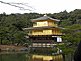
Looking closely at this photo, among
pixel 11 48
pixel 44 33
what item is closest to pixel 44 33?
pixel 44 33

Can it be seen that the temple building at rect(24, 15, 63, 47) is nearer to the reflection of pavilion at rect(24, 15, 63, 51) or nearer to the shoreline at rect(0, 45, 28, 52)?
the reflection of pavilion at rect(24, 15, 63, 51)

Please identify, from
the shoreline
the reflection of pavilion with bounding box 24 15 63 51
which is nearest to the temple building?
the reflection of pavilion with bounding box 24 15 63 51

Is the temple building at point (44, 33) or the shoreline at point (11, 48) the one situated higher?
the temple building at point (44, 33)

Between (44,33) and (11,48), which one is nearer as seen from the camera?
(44,33)

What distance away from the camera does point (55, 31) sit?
28766mm

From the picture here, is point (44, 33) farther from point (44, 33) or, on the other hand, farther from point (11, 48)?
point (11, 48)

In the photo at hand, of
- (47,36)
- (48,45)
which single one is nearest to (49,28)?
(47,36)

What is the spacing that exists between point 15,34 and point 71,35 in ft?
55.2

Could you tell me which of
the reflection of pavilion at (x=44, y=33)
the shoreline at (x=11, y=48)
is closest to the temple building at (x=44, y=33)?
the reflection of pavilion at (x=44, y=33)

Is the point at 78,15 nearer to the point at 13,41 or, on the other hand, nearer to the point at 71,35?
the point at 13,41

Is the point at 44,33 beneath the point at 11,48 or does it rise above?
above

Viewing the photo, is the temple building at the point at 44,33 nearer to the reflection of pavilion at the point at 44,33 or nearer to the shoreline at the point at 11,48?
the reflection of pavilion at the point at 44,33

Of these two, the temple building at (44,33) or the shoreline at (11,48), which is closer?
the temple building at (44,33)

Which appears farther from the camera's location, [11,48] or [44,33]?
[11,48]
